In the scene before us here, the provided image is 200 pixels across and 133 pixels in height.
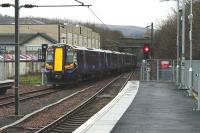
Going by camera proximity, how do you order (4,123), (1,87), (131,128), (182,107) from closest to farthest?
(131,128), (4,123), (182,107), (1,87)

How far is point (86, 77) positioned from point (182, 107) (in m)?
25.1

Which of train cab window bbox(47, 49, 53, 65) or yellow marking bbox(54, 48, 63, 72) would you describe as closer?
yellow marking bbox(54, 48, 63, 72)

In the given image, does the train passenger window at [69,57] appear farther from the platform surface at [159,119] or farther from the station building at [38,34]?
the station building at [38,34]

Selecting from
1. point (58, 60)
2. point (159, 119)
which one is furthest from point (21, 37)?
point (159, 119)

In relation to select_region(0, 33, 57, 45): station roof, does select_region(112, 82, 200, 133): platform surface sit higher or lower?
lower

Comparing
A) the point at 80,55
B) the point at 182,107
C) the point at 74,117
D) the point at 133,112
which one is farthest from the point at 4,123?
the point at 80,55

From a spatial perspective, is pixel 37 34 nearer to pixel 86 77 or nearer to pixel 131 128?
pixel 86 77

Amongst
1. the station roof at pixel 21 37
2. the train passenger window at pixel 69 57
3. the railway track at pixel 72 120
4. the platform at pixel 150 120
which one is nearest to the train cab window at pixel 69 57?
the train passenger window at pixel 69 57

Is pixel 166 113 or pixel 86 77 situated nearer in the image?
pixel 166 113

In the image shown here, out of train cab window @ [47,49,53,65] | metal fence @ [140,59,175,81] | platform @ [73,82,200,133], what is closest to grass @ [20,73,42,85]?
train cab window @ [47,49,53,65]

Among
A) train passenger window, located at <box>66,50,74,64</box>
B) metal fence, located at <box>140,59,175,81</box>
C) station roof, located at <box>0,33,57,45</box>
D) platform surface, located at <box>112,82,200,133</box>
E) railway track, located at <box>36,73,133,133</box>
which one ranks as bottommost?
railway track, located at <box>36,73,133,133</box>

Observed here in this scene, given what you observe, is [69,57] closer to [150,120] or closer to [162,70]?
[162,70]

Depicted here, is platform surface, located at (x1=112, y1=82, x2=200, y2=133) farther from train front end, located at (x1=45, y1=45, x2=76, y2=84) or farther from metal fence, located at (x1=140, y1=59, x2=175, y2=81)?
metal fence, located at (x1=140, y1=59, x2=175, y2=81)

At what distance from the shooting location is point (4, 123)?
1620cm
